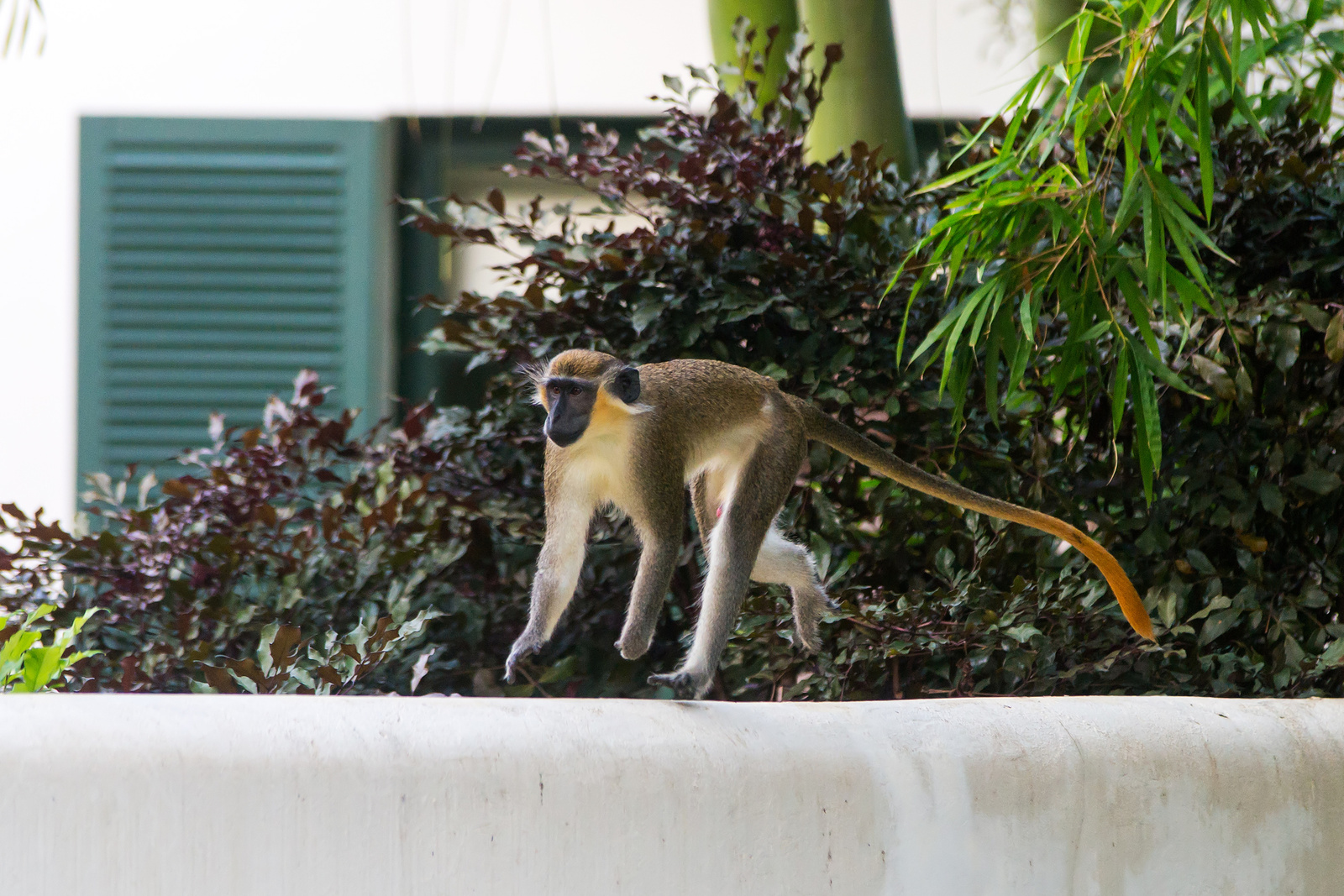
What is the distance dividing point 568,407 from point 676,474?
277 millimetres

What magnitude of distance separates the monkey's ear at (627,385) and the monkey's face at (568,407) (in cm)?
4

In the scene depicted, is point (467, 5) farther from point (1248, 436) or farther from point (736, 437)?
point (1248, 436)

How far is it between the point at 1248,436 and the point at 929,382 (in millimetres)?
816

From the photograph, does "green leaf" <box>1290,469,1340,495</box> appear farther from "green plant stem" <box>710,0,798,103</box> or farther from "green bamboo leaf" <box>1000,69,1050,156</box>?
"green plant stem" <box>710,0,798,103</box>

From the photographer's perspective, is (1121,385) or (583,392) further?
(1121,385)

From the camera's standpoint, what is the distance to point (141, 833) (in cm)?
165

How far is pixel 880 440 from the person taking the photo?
3398mm

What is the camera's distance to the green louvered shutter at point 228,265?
4621mm

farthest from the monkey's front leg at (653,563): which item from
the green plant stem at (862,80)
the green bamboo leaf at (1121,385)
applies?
the green plant stem at (862,80)

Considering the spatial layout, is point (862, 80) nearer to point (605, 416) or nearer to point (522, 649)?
point (605, 416)

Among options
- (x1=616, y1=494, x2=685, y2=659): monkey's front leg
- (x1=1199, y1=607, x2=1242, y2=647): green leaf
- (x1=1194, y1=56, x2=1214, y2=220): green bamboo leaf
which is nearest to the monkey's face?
(x1=616, y1=494, x2=685, y2=659): monkey's front leg

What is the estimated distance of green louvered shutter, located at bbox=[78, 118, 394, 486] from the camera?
15.2ft

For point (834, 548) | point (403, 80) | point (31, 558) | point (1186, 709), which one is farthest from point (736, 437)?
point (403, 80)

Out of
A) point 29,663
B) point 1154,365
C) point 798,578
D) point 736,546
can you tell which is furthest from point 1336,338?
point 29,663
